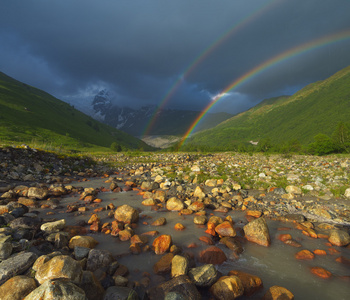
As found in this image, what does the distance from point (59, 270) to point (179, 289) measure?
280 cm

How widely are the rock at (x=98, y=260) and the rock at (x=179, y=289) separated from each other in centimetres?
182

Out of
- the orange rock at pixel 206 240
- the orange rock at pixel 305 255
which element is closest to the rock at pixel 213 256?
the orange rock at pixel 206 240

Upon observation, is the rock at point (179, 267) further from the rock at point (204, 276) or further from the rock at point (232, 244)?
the rock at point (232, 244)

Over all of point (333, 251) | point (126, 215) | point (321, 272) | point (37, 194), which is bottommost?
point (37, 194)

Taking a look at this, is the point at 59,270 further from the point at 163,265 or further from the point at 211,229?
the point at 211,229

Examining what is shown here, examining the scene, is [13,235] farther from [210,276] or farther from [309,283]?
[309,283]

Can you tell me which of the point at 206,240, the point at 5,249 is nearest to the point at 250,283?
the point at 206,240

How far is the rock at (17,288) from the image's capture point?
10.9 feet

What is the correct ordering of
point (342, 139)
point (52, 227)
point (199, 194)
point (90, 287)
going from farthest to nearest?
point (342, 139) < point (199, 194) < point (52, 227) < point (90, 287)

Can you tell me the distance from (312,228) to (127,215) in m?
8.79

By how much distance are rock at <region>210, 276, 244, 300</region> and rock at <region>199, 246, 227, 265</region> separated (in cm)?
138

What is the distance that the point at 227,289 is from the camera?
14.5 ft

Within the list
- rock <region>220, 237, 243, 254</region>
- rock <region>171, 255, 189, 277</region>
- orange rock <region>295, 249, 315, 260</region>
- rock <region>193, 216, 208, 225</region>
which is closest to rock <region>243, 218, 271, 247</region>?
rock <region>220, 237, 243, 254</region>

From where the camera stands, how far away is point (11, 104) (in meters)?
102
